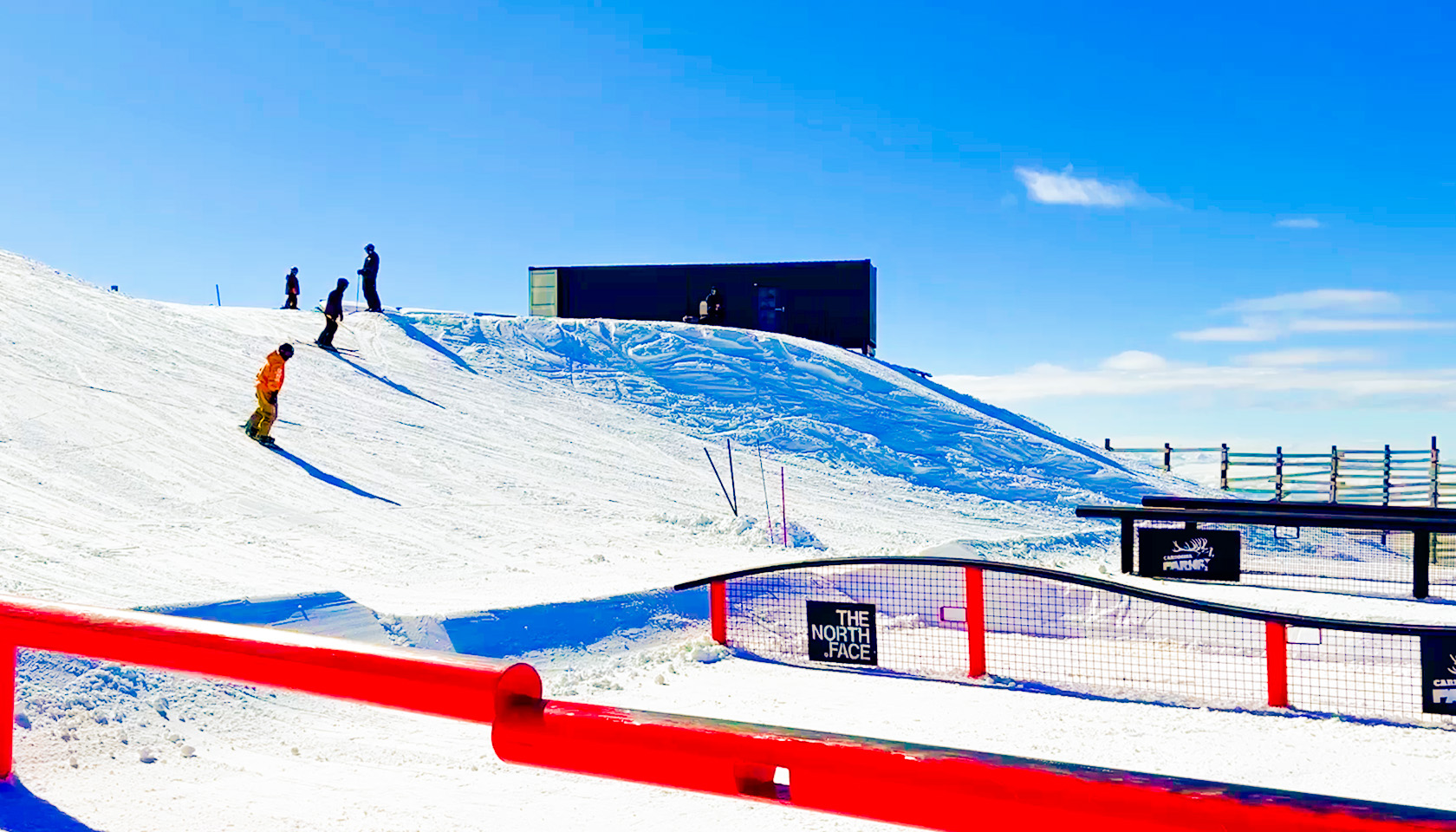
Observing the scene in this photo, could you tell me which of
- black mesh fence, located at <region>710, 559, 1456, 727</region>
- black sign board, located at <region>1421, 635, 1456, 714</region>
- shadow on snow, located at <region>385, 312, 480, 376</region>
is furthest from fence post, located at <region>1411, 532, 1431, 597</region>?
shadow on snow, located at <region>385, 312, 480, 376</region>

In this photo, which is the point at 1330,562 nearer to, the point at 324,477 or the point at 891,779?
the point at 324,477

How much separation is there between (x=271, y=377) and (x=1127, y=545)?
1320 cm

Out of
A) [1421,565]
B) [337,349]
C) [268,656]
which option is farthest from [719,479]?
[268,656]

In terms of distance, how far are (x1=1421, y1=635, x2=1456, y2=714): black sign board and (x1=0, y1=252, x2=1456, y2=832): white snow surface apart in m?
0.35

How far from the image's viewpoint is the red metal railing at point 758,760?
5.82 ft

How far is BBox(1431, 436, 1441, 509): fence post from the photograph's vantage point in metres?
27.1

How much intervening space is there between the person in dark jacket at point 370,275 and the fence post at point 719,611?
2024 cm

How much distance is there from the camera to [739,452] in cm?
2392

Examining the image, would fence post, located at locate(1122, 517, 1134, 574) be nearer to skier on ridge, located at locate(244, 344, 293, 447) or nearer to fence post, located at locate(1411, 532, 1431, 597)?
fence post, located at locate(1411, 532, 1431, 597)

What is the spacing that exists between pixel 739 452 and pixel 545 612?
15.0 m

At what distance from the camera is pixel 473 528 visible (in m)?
13.6

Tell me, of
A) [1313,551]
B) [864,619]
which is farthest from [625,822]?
[1313,551]

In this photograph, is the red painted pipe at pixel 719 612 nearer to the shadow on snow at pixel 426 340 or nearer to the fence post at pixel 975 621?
the fence post at pixel 975 621

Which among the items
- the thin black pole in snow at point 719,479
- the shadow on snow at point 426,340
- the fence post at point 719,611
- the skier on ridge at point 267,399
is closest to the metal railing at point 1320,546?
the thin black pole in snow at point 719,479
